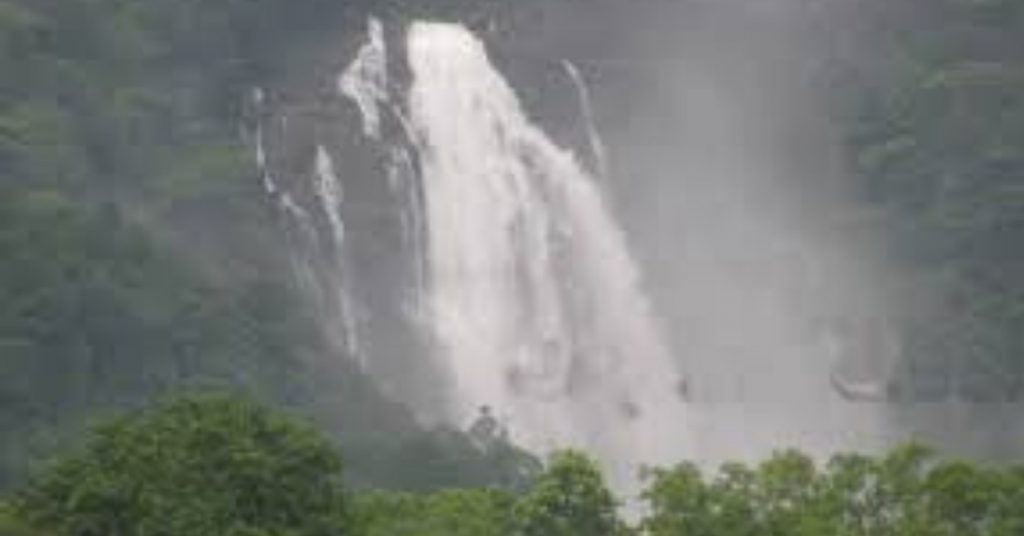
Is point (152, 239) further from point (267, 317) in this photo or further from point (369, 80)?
point (369, 80)

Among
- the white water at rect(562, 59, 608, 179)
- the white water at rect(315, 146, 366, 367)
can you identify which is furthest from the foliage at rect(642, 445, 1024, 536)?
the white water at rect(562, 59, 608, 179)

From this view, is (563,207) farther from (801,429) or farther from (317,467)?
(317,467)

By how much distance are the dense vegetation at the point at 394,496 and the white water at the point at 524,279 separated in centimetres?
7363

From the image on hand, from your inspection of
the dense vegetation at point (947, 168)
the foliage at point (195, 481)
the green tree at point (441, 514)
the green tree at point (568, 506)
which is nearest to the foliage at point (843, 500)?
the green tree at point (568, 506)

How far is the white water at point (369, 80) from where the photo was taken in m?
172

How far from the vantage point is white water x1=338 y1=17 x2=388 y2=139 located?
17200cm

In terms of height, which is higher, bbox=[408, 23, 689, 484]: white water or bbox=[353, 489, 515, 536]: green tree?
bbox=[408, 23, 689, 484]: white water

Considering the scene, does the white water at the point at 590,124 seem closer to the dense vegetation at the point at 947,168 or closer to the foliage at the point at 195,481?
the dense vegetation at the point at 947,168

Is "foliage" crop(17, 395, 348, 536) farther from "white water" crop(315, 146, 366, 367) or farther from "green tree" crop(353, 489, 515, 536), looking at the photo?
"white water" crop(315, 146, 366, 367)

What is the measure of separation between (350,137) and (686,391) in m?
21.1

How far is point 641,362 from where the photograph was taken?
17488cm

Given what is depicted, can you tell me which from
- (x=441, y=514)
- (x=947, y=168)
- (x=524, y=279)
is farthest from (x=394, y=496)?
(x=947, y=168)

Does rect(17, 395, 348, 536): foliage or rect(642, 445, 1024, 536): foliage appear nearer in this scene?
rect(17, 395, 348, 536): foliage

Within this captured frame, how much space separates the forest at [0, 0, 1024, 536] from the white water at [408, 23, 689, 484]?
21.8ft
